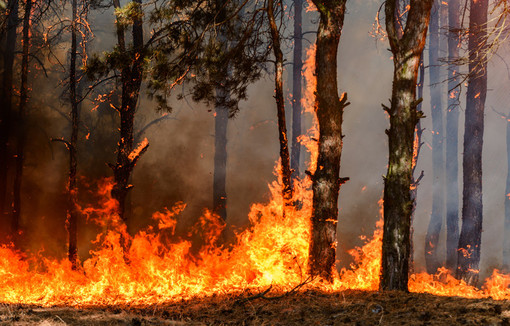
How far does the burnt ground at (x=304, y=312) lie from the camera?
17.3ft

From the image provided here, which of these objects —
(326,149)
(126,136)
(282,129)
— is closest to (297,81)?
(282,129)

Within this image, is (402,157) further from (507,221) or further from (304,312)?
(507,221)

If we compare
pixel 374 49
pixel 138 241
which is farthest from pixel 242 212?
pixel 374 49

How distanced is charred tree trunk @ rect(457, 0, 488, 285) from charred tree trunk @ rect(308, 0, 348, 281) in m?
6.94

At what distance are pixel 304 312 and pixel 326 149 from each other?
13.4ft

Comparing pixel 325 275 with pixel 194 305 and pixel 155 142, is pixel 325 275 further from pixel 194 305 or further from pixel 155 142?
pixel 155 142

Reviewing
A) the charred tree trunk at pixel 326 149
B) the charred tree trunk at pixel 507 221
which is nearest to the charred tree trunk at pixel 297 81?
the charred tree trunk at pixel 326 149

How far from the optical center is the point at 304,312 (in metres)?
6.29

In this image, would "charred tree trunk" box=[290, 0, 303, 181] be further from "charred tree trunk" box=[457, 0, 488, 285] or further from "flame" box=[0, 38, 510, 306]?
"flame" box=[0, 38, 510, 306]

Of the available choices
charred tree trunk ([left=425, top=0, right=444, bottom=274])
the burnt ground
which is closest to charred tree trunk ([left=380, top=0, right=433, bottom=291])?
the burnt ground

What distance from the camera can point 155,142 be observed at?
22.8 m

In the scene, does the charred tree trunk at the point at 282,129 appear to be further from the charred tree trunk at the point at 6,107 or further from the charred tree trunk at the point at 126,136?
the charred tree trunk at the point at 6,107

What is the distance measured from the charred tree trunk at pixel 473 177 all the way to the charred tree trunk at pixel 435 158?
23.5 ft

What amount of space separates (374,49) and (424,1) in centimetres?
1870
